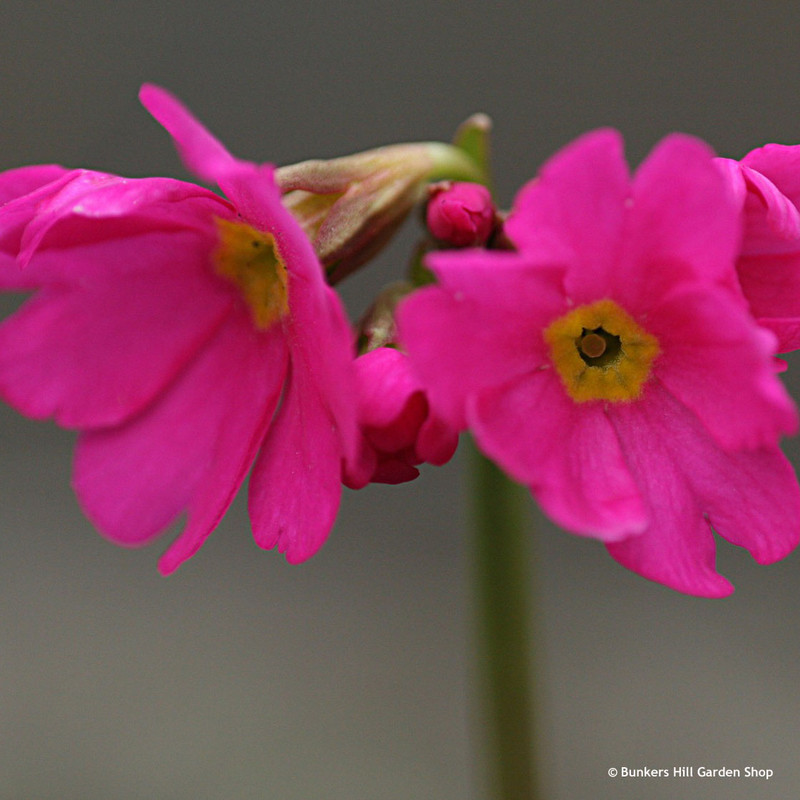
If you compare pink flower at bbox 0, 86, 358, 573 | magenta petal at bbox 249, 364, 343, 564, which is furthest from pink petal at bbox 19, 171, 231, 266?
magenta petal at bbox 249, 364, 343, 564

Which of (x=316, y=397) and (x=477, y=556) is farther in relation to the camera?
(x=477, y=556)

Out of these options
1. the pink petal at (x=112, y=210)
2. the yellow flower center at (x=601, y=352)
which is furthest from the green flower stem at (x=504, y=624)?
the pink petal at (x=112, y=210)

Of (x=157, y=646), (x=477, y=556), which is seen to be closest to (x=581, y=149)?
(x=477, y=556)

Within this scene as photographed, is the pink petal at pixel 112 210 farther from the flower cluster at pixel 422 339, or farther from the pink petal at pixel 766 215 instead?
the pink petal at pixel 766 215

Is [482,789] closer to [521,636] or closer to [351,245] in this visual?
[521,636]

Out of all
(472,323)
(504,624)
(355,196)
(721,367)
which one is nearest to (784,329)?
(721,367)

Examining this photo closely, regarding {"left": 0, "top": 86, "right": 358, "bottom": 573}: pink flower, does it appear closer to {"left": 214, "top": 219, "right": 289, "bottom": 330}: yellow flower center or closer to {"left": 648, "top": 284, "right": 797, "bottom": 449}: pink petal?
{"left": 214, "top": 219, "right": 289, "bottom": 330}: yellow flower center
